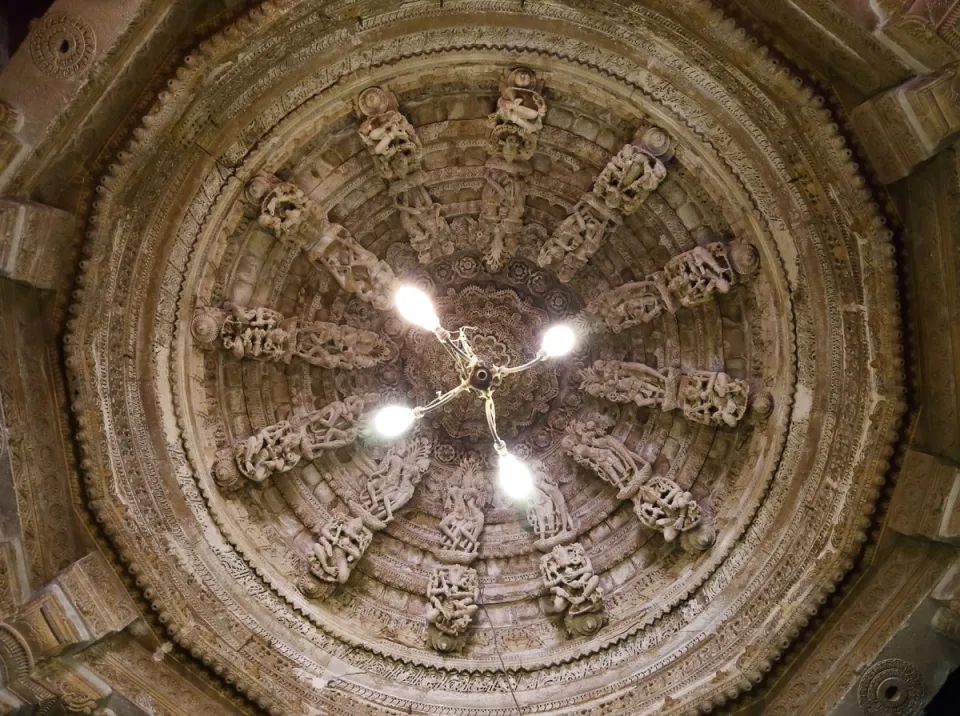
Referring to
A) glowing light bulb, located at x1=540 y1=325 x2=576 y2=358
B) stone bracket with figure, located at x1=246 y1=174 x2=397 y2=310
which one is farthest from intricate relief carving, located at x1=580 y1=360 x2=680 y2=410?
stone bracket with figure, located at x1=246 y1=174 x2=397 y2=310

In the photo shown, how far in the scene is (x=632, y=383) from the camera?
6.48 meters

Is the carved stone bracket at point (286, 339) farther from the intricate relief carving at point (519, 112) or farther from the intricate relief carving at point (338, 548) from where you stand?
the intricate relief carving at point (519, 112)

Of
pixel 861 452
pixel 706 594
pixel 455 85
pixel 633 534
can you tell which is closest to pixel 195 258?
pixel 455 85

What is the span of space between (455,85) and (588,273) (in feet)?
6.22

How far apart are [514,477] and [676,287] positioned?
6.41 ft

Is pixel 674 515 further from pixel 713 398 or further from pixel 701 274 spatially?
pixel 701 274

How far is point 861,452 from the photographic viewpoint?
5344mm

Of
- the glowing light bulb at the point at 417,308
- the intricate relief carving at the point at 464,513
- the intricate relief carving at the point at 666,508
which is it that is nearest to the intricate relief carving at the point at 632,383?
the intricate relief carving at the point at 666,508

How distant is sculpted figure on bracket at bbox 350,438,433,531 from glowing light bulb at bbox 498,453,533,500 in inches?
30.4

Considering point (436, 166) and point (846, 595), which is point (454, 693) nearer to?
point (846, 595)

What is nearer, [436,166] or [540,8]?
[540,8]

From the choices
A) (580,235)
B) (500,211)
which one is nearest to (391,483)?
(500,211)

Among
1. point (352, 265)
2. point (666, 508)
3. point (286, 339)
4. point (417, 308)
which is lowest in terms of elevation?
point (666, 508)

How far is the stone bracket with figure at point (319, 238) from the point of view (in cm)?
587
